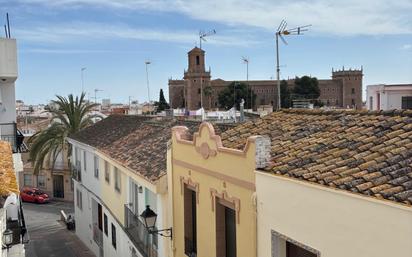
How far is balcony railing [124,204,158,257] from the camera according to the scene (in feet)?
45.9

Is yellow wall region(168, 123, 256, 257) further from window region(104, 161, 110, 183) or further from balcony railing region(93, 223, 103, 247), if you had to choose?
balcony railing region(93, 223, 103, 247)

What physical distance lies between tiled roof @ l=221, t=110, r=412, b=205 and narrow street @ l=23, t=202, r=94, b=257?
61.8 ft

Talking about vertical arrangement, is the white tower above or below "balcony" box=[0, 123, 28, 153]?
above

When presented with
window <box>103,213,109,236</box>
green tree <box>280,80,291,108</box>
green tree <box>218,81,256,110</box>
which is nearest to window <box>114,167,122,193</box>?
window <box>103,213,109,236</box>

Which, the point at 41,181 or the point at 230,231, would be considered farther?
the point at 41,181

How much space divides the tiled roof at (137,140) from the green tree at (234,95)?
267 feet

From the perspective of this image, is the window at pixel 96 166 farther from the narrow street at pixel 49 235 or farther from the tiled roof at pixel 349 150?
the tiled roof at pixel 349 150

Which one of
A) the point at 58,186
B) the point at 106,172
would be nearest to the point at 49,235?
the point at 106,172

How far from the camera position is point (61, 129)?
1261 inches

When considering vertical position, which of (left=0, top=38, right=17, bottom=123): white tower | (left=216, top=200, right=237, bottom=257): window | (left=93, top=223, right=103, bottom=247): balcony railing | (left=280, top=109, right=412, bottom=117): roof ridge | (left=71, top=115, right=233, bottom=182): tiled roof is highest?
(left=0, top=38, right=17, bottom=123): white tower

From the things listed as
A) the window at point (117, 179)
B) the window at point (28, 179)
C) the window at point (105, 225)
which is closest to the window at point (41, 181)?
the window at point (28, 179)

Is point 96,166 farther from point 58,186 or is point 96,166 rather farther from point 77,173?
point 58,186

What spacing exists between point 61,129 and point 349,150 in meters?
27.6

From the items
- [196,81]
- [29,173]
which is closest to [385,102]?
[29,173]
